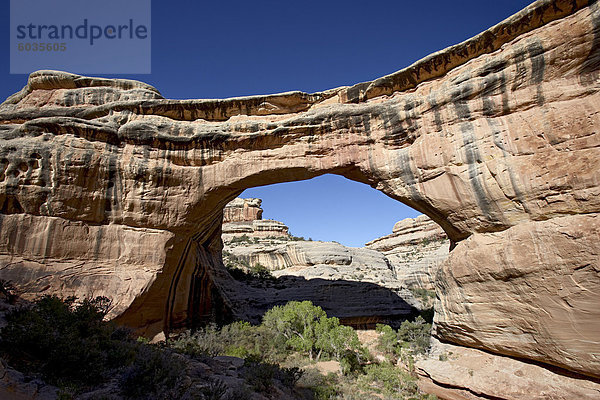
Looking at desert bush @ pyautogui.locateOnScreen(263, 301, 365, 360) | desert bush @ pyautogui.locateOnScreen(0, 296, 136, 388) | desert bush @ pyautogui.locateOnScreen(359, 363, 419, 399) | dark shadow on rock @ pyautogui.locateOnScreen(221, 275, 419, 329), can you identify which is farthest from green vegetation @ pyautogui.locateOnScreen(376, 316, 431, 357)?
desert bush @ pyautogui.locateOnScreen(0, 296, 136, 388)

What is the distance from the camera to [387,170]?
13.4 metres

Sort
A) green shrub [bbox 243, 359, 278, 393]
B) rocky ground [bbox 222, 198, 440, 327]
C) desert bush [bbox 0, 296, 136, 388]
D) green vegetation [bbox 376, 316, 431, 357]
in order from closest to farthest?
desert bush [bbox 0, 296, 136, 388], green shrub [bbox 243, 359, 278, 393], green vegetation [bbox 376, 316, 431, 357], rocky ground [bbox 222, 198, 440, 327]

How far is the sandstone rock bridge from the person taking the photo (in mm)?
9672

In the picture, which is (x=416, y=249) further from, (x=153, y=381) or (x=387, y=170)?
(x=153, y=381)

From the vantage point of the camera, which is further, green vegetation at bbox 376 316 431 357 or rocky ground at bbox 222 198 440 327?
rocky ground at bbox 222 198 440 327

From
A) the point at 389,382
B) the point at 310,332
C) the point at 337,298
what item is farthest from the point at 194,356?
the point at 337,298

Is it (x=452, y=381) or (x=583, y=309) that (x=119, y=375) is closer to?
(x=452, y=381)

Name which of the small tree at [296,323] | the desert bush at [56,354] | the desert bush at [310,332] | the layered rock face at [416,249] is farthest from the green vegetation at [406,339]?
the desert bush at [56,354]

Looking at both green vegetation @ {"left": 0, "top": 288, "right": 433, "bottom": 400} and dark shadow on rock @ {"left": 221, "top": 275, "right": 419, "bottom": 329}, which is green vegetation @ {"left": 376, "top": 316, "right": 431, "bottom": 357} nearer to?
green vegetation @ {"left": 0, "top": 288, "right": 433, "bottom": 400}

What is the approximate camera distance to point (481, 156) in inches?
443

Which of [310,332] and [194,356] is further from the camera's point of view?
[310,332]

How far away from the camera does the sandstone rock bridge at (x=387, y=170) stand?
967 cm

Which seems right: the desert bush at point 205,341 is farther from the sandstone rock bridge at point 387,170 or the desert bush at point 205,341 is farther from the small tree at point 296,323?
the small tree at point 296,323

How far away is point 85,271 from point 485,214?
15391 millimetres
